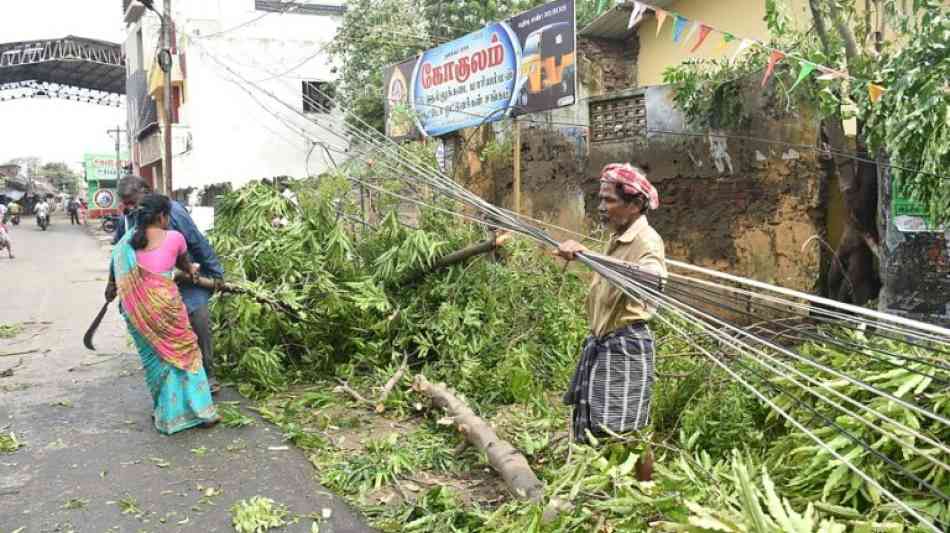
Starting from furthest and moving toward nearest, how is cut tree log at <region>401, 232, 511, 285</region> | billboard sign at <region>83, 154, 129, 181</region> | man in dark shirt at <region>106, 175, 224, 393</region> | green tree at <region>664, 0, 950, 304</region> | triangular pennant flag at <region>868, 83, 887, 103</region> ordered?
1. billboard sign at <region>83, 154, 129, 181</region>
2. cut tree log at <region>401, 232, 511, 285</region>
3. man in dark shirt at <region>106, 175, 224, 393</region>
4. triangular pennant flag at <region>868, 83, 887, 103</region>
5. green tree at <region>664, 0, 950, 304</region>

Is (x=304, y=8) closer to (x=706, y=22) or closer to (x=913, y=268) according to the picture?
(x=706, y=22)

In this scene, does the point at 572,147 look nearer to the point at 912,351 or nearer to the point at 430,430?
the point at 430,430

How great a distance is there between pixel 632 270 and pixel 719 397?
1.30 meters

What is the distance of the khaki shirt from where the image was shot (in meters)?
3.05

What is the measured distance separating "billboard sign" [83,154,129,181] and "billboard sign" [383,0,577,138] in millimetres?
37651

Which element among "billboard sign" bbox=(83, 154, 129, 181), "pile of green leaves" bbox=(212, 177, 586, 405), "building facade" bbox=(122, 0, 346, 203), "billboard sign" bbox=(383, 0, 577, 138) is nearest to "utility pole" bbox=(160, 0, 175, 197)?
"billboard sign" bbox=(383, 0, 577, 138)

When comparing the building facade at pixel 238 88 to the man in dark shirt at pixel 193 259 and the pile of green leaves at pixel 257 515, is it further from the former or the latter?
the pile of green leaves at pixel 257 515

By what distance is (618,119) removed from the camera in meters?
8.15

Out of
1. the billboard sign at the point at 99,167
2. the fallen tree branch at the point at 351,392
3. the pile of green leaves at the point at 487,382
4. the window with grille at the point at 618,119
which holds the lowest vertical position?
the fallen tree branch at the point at 351,392

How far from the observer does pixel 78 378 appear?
6258 mm

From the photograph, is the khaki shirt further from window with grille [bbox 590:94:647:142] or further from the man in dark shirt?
window with grille [bbox 590:94:647:142]

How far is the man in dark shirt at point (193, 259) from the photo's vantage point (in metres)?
5.10

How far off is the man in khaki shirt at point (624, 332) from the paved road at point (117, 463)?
1288 millimetres

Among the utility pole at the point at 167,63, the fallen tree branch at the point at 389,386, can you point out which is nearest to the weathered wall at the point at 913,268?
the fallen tree branch at the point at 389,386
